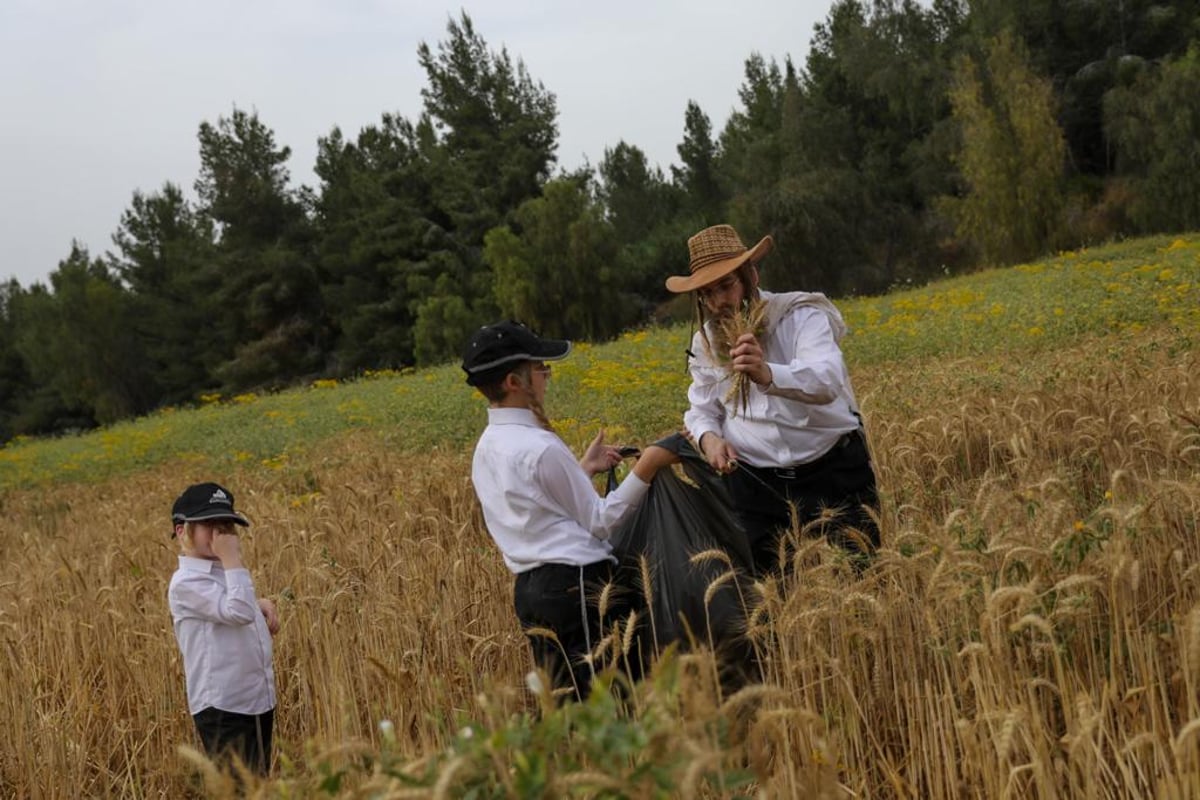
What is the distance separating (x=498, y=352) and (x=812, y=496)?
1223 mm

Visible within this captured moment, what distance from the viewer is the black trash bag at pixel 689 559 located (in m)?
2.92

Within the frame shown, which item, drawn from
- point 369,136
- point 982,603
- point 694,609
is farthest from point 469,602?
point 369,136

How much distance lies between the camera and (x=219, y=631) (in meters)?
3.42

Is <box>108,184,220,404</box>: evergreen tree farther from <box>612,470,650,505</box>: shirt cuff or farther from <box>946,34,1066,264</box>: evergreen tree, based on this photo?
<box>612,470,650,505</box>: shirt cuff

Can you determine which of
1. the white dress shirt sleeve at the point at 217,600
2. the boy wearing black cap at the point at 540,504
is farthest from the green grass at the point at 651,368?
the boy wearing black cap at the point at 540,504

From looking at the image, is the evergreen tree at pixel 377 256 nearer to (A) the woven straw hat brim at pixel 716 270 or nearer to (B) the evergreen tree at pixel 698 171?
(B) the evergreen tree at pixel 698 171

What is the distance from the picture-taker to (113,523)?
8.90 metres

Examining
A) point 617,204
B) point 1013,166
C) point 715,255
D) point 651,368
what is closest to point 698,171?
point 617,204

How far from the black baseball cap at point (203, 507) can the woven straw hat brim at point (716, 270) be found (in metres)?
1.60

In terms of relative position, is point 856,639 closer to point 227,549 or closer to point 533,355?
point 533,355

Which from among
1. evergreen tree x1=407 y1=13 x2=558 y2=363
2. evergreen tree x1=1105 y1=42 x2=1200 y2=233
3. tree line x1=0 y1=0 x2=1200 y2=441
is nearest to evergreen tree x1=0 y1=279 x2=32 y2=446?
tree line x1=0 y1=0 x2=1200 y2=441

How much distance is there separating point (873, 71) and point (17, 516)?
3485 cm

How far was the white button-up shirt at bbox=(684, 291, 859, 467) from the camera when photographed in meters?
3.39

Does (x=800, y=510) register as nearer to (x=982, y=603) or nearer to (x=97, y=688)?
(x=982, y=603)
